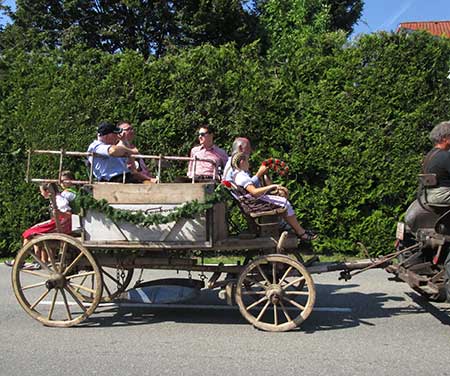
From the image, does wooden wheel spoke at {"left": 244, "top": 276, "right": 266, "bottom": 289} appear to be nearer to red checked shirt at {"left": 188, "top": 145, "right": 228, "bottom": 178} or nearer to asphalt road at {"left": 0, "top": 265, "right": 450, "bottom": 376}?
asphalt road at {"left": 0, "top": 265, "right": 450, "bottom": 376}

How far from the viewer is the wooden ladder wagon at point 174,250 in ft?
17.9

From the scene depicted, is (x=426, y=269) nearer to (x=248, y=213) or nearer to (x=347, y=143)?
(x=248, y=213)

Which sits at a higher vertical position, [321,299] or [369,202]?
[369,202]

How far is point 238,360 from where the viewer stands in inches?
183

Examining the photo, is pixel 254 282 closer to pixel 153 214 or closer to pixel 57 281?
pixel 153 214

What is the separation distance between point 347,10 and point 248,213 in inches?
970

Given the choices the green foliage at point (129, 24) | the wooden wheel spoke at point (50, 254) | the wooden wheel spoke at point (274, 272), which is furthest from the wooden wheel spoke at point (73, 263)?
the green foliage at point (129, 24)

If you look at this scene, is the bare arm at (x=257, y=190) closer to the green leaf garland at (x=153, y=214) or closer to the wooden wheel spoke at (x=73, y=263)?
the green leaf garland at (x=153, y=214)

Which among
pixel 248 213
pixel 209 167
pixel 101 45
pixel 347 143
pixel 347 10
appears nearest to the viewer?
pixel 248 213

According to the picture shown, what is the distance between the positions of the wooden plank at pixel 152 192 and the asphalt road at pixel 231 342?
1.34 m

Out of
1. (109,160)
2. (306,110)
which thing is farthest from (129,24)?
(109,160)

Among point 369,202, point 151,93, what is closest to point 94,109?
point 151,93

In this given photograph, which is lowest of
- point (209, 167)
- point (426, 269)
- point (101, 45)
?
point (426, 269)

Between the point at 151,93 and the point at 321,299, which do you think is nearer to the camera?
the point at 321,299
